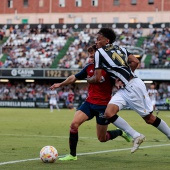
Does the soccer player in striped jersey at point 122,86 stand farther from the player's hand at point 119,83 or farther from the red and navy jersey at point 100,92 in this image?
the red and navy jersey at point 100,92

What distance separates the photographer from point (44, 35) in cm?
6488

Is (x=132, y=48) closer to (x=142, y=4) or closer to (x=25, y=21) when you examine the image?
(x=142, y=4)

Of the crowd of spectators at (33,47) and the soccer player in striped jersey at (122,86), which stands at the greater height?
the soccer player in striped jersey at (122,86)

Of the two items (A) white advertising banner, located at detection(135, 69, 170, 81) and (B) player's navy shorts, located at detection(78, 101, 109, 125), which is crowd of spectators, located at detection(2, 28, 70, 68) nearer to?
(A) white advertising banner, located at detection(135, 69, 170, 81)

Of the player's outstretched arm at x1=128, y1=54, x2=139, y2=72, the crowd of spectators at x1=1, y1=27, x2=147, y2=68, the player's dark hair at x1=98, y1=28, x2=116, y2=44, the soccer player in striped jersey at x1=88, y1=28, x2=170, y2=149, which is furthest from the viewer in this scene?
the crowd of spectators at x1=1, y1=27, x2=147, y2=68

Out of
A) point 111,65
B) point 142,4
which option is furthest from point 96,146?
point 142,4

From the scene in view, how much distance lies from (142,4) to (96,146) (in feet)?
209

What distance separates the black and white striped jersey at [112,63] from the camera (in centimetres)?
1125

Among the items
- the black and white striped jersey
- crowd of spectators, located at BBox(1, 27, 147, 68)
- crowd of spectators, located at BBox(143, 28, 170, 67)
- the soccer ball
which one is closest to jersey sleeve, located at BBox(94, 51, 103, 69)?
the black and white striped jersey

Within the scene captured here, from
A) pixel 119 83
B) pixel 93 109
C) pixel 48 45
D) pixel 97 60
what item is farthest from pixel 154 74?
pixel 97 60

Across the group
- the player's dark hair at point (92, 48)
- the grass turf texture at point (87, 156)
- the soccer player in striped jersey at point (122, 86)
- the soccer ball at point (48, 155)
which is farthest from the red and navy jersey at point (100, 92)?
the soccer ball at point (48, 155)

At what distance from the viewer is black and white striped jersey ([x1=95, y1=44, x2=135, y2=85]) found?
1125cm

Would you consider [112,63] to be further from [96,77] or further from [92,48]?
[92,48]

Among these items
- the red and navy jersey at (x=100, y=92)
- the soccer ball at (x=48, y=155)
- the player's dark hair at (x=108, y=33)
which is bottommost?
the soccer ball at (x=48, y=155)
